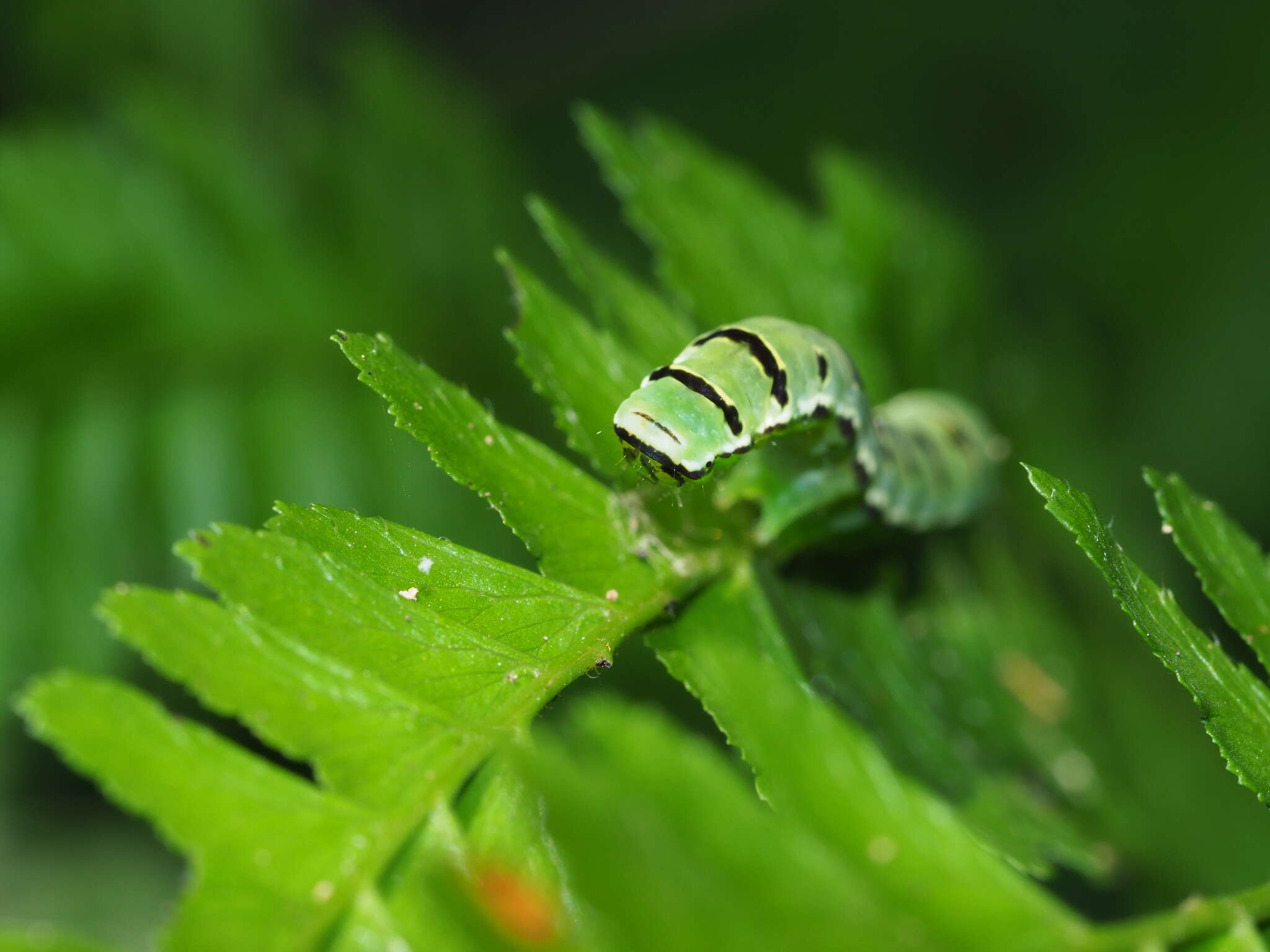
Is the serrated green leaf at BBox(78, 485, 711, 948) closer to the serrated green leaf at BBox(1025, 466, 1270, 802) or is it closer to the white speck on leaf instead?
the white speck on leaf

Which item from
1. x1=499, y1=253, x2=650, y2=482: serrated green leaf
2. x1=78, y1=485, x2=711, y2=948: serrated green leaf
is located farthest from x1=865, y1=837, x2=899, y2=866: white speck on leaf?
x1=499, y1=253, x2=650, y2=482: serrated green leaf

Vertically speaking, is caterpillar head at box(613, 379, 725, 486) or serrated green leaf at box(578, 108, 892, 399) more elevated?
serrated green leaf at box(578, 108, 892, 399)

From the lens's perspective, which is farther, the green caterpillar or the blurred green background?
the blurred green background

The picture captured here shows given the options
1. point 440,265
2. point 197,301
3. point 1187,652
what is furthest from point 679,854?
point 440,265

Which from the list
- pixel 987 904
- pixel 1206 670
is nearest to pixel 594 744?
pixel 987 904

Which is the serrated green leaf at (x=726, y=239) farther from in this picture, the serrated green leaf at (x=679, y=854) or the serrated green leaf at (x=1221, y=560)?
the serrated green leaf at (x=679, y=854)

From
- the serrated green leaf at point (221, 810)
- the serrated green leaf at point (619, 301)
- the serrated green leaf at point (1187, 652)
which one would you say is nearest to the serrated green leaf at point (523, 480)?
the serrated green leaf at point (619, 301)
